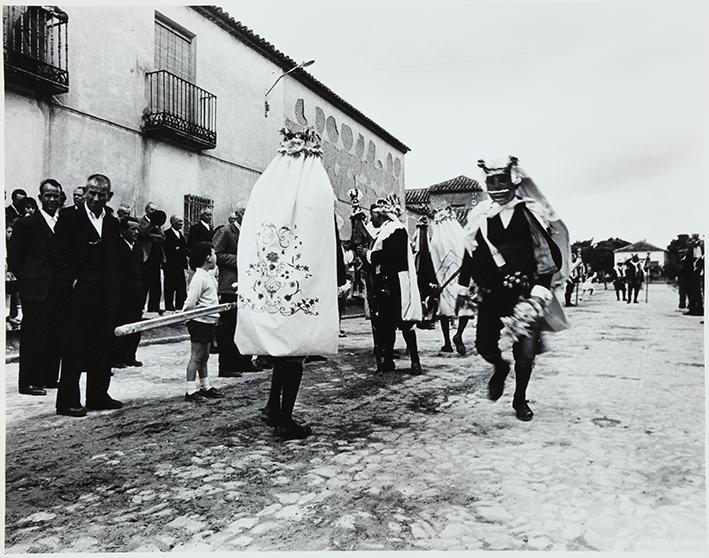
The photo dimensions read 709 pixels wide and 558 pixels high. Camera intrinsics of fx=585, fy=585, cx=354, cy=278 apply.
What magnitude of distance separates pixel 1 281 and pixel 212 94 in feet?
12.9

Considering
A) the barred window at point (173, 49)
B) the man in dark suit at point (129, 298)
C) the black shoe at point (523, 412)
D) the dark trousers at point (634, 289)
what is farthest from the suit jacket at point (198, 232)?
the dark trousers at point (634, 289)

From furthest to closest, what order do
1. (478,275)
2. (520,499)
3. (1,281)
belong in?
(478,275) < (1,281) < (520,499)

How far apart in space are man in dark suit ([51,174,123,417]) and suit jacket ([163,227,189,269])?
109 inches

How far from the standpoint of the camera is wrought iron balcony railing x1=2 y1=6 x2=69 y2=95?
3561 mm

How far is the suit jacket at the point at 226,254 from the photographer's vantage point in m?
4.47

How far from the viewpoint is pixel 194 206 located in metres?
5.93

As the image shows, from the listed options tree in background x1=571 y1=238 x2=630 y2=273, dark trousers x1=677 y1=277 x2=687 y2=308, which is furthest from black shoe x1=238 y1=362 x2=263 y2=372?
dark trousers x1=677 y1=277 x2=687 y2=308

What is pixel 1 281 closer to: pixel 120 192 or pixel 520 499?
pixel 520 499

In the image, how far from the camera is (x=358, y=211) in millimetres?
4961

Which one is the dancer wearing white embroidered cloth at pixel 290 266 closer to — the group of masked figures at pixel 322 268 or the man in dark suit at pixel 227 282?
the group of masked figures at pixel 322 268

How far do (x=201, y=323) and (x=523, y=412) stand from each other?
198 cm

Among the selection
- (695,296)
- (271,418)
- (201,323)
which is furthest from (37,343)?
(695,296)

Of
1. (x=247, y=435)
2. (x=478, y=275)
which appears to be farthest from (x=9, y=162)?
(x=478, y=275)

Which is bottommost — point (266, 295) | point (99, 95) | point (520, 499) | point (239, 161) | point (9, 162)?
point (520, 499)
